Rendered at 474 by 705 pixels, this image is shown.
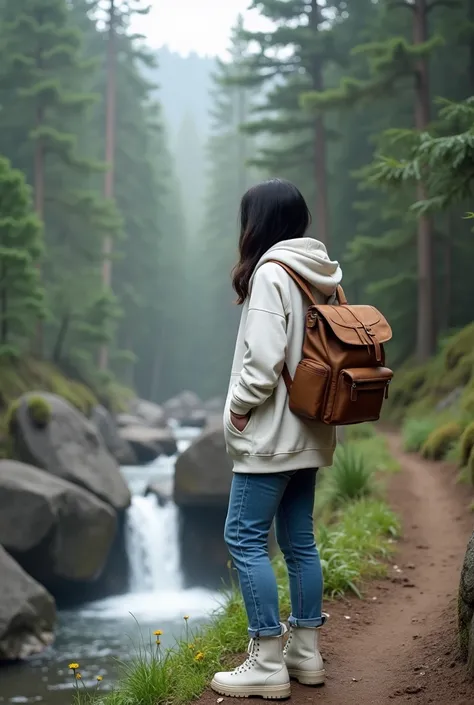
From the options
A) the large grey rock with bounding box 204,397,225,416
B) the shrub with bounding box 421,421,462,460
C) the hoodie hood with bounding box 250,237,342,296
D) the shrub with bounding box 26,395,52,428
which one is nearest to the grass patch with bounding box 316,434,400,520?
the shrub with bounding box 421,421,462,460

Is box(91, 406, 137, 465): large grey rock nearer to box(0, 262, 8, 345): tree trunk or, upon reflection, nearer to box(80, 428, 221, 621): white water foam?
box(0, 262, 8, 345): tree trunk

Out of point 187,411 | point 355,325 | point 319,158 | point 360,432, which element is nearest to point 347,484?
point 355,325

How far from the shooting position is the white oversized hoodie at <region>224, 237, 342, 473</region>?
9.75ft

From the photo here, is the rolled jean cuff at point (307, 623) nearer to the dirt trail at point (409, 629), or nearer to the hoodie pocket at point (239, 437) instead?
the dirt trail at point (409, 629)

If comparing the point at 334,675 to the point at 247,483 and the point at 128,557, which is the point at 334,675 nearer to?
the point at 247,483

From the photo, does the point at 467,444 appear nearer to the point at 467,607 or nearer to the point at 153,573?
the point at 467,607

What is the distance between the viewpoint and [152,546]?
41.4 ft

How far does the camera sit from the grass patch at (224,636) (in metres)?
3.66

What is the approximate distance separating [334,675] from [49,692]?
445 cm

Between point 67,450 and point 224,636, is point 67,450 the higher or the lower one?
the lower one

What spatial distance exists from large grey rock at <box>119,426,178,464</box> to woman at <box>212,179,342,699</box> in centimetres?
1525

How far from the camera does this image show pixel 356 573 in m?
5.26

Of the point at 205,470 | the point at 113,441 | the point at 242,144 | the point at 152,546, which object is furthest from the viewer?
the point at 242,144

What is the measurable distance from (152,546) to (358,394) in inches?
403
